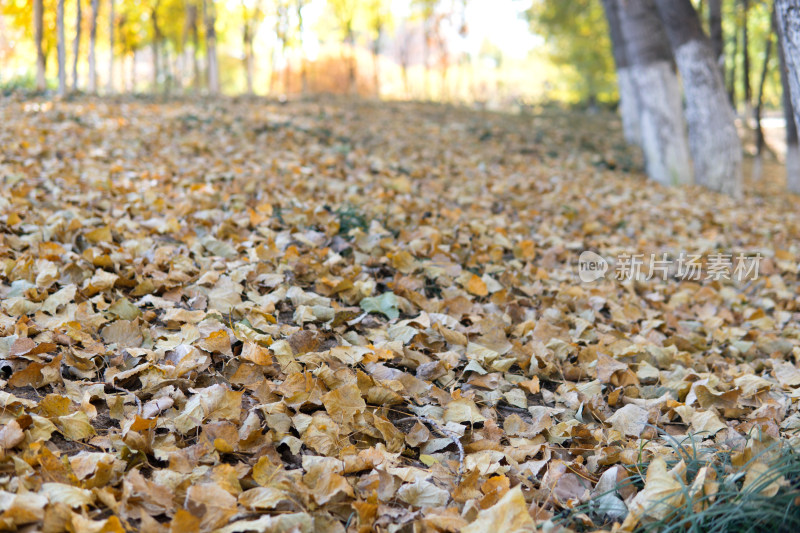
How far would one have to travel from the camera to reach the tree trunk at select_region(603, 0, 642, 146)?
8.26 m

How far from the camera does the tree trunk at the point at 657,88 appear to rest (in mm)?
6949

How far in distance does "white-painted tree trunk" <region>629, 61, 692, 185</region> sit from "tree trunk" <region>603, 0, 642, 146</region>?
0.34 meters

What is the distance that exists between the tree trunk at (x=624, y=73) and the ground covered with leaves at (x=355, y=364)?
15.9 feet

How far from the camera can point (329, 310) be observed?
7.52ft

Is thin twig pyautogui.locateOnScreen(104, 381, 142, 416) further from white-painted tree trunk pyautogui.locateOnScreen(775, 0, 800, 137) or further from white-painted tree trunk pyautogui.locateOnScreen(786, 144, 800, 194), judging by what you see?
white-painted tree trunk pyautogui.locateOnScreen(786, 144, 800, 194)

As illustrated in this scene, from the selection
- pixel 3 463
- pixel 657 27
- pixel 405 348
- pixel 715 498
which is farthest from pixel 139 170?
pixel 657 27

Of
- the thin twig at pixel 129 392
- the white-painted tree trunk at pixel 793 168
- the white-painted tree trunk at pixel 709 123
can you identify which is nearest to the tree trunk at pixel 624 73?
the white-painted tree trunk at pixel 709 123

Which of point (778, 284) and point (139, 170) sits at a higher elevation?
point (139, 170)

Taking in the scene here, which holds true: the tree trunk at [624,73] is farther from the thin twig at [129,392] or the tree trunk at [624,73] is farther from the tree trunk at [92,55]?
the tree trunk at [92,55]

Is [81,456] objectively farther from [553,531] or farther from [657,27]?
[657,27]

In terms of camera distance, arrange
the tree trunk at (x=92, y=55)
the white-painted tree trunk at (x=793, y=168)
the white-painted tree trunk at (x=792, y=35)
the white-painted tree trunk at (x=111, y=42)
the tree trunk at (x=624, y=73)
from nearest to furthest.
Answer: the white-painted tree trunk at (x=792, y=35), the tree trunk at (x=624, y=73), the white-painted tree trunk at (x=793, y=168), the tree trunk at (x=92, y=55), the white-painted tree trunk at (x=111, y=42)

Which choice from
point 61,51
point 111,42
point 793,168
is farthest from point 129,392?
point 111,42

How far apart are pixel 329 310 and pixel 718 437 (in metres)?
1.38

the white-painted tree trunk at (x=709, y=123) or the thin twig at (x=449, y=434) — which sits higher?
the white-painted tree trunk at (x=709, y=123)
